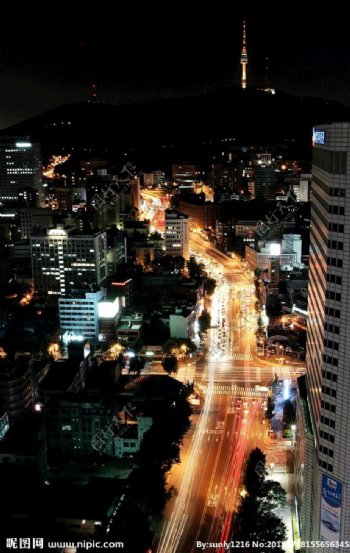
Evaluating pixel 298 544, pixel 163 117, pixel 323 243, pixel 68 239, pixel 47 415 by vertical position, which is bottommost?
pixel 298 544

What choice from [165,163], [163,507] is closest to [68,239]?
[163,507]

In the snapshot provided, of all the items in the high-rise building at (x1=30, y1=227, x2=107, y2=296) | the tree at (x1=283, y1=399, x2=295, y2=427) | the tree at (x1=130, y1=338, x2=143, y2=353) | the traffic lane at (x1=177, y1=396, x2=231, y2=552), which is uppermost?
the high-rise building at (x1=30, y1=227, x2=107, y2=296)

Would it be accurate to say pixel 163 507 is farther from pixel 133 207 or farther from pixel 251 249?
pixel 133 207

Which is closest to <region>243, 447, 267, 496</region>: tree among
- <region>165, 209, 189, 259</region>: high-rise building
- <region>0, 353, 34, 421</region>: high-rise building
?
<region>0, 353, 34, 421</region>: high-rise building

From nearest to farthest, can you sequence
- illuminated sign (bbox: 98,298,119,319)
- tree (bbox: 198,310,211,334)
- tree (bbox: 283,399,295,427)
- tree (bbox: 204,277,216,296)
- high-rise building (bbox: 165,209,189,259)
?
tree (bbox: 283,399,295,427)
illuminated sign (bbox: 98,298,119,319)
tree (bbox: 198,310,211,334)
tree (bbox: 204,277,216,296)
high-rise building (bbox: 165,209,189,259)

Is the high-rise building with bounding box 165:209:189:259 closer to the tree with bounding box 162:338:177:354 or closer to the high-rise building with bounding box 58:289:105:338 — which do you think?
the high-rise building with bounding box 58:289:105:338

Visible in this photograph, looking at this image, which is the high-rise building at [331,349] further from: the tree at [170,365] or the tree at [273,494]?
the tree at [170,365]
